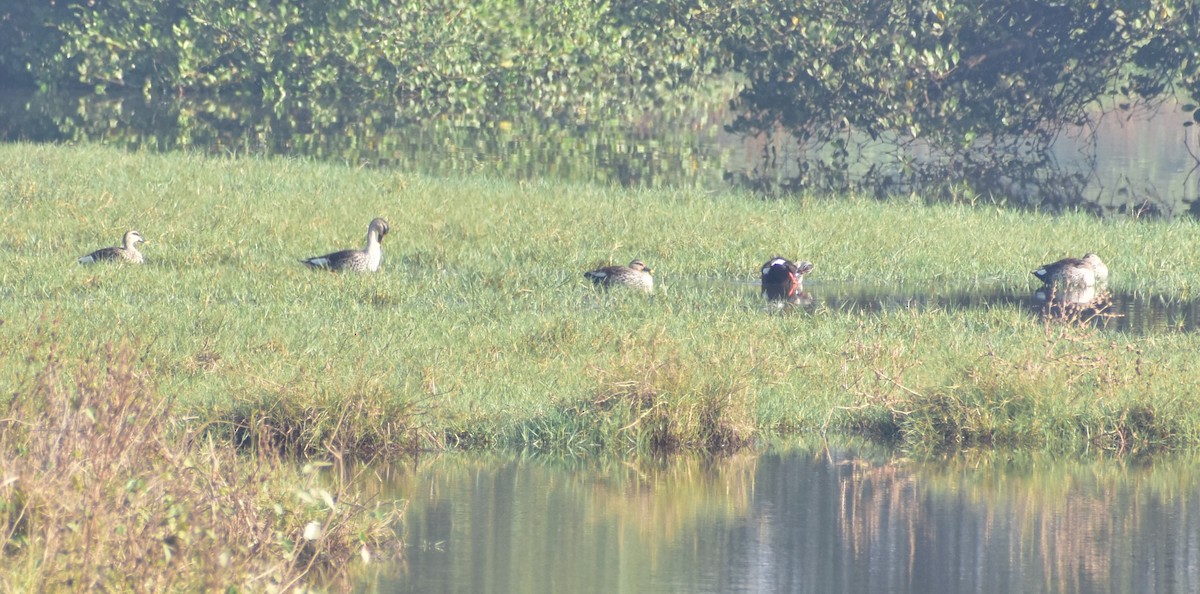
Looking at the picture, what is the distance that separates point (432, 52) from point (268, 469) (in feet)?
103

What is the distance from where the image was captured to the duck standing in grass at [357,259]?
15703mm

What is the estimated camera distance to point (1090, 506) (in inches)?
389

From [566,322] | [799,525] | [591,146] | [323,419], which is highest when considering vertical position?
[591,146]

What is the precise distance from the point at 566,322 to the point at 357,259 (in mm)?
3441

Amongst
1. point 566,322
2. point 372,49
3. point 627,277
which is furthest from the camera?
point 372,49

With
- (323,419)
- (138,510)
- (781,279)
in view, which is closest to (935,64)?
(781,279)

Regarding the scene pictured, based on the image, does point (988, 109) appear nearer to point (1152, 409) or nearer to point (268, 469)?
point (1152, 409)

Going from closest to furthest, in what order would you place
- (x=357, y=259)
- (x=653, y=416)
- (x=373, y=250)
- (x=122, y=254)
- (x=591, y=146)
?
Answer: (x=653, y=416) < (x=122, y=254) < (x=357, y=259) < (x=373, y=250) < (x=591, y=146)

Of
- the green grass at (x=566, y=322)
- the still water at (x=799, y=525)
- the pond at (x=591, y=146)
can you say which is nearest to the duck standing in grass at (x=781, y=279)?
the green grass at (x=566, y=322)

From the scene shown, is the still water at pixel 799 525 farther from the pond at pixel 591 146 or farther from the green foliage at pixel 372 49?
the green foliage at pixel 372 49

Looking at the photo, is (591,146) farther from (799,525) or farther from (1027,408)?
(799,525)

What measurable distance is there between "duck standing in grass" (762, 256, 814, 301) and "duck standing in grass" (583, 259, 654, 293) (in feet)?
3.69

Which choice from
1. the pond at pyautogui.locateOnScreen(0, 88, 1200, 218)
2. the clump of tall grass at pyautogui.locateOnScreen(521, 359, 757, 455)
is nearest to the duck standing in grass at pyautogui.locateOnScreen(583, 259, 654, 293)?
the clump of tall grass at pyautogui.locateOnScreen(521, 359, 757, 455)

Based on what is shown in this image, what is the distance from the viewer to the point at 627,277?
15.3 meters
